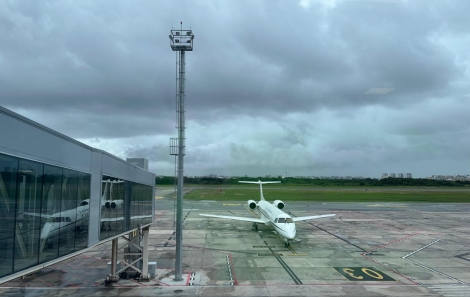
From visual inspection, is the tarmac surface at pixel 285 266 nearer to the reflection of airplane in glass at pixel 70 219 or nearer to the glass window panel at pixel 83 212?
the reflection of airplane in glass at pixel 70 219

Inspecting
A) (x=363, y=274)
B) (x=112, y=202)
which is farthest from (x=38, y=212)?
(x=363, y=274)

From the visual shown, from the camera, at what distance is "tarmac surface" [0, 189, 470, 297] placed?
74.4ft

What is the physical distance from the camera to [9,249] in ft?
29.1

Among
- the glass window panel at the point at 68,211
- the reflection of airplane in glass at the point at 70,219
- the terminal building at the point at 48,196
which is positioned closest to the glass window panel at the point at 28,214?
the terminal building at the point at 48,196

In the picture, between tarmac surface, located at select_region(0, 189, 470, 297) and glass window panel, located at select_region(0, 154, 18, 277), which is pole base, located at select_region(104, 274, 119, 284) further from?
glass window panel, located at select_region(0, 154, 18, 277)

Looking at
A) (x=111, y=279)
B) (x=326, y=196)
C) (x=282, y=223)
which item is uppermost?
(x=282, y=223)

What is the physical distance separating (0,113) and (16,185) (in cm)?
184

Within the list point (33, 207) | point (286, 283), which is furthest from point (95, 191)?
point (286, 283)

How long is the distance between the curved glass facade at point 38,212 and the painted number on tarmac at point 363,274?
19.7m

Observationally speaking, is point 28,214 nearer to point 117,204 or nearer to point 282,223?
point 117,204

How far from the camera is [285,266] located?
94.2ft

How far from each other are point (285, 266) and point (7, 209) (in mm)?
23682

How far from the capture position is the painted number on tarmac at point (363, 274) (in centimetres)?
2536

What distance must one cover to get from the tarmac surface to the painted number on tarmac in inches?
2.9
